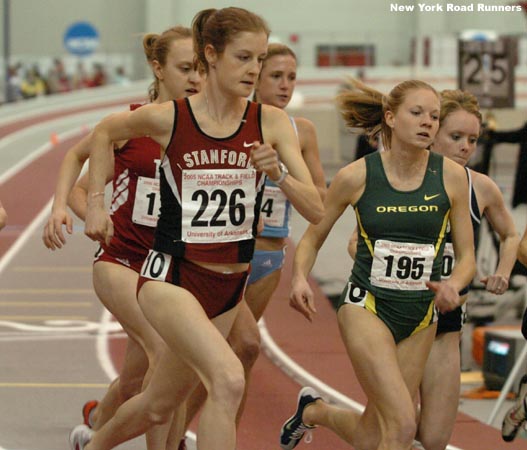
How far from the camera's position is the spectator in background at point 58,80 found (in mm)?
41344

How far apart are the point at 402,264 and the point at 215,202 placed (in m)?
0.83

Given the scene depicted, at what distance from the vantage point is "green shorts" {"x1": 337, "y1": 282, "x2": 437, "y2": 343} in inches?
218

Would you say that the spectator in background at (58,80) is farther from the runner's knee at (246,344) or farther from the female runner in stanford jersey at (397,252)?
the female runner in stanford jersey at (397,252)

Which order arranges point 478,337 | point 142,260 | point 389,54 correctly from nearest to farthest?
point 142,260, point 478,337, point 389,54

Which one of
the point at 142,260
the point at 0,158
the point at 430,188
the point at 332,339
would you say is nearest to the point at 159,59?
the point at 142,260

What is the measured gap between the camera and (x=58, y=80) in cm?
4147

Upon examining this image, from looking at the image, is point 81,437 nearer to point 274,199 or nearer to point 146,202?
point 146,202

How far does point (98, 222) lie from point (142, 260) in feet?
2.40

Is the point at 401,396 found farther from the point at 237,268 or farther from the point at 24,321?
the point at 24,321

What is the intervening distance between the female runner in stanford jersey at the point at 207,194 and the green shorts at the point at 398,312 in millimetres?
465

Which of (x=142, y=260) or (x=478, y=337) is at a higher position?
(x=142, y=260)

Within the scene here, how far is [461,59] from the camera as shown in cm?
1441

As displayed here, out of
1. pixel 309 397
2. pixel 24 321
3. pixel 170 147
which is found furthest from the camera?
pixel 24 321

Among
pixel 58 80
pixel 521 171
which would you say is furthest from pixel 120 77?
pixel 521 171
